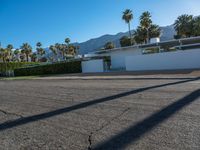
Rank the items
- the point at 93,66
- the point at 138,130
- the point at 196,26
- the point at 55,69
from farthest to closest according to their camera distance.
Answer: the point at 196,26 < the point at 55,69 < the point at 93,66 < the point at 138,130

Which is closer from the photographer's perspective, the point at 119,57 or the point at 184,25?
the point at 119,57

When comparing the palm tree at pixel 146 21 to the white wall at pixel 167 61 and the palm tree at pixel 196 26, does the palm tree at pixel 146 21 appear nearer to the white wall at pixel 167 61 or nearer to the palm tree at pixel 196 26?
the palm tree at pixel 196 26

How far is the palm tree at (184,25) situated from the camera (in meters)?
55.4

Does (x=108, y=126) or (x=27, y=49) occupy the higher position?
(x=27, y=49)

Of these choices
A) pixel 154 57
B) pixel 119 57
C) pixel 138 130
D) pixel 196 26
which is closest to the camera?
pixel 138 130

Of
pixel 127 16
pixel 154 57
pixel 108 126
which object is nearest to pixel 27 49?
pixel 127 16

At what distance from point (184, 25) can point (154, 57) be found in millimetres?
28811

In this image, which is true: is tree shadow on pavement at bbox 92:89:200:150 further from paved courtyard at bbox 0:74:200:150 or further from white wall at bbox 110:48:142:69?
white wall at bbox 110:48:142:69

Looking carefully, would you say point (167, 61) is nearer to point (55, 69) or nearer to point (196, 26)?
point (55, 69)

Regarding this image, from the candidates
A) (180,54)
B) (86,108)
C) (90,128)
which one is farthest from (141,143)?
(180,54)

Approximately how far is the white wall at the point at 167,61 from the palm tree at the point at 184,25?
89.7ft

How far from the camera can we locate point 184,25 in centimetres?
5616

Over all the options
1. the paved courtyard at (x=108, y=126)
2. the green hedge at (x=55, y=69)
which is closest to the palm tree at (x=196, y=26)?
the green hedge at (x=55, y=69)

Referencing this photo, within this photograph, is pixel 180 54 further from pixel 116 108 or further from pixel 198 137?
pixel 198 137
